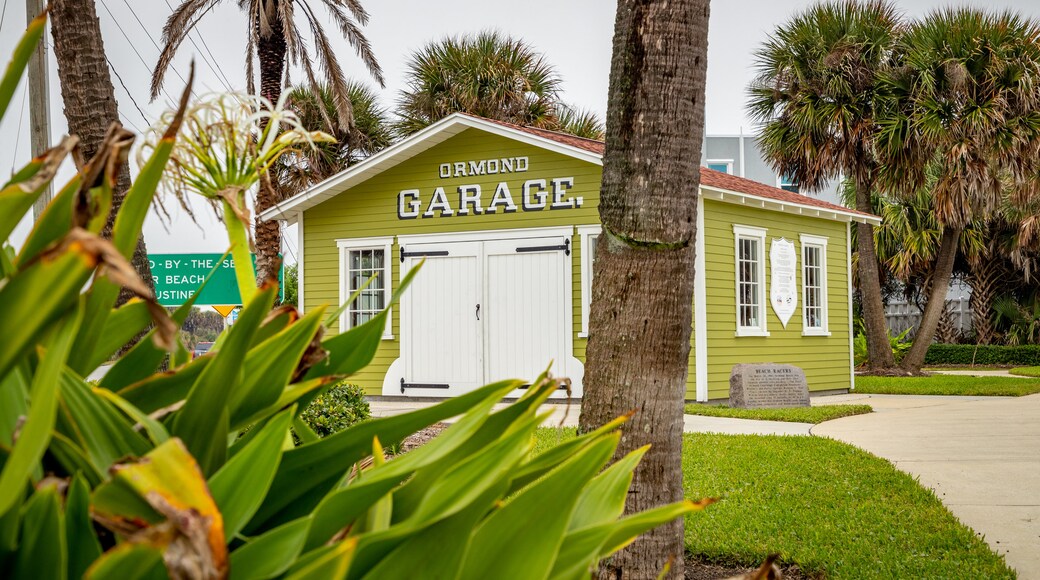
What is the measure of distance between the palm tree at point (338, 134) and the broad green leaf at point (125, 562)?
21543 mm

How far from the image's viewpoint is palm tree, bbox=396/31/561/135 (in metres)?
23.3

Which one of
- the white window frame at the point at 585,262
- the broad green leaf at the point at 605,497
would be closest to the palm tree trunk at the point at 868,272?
the white window frame at the point at 585,262

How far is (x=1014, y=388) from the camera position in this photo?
17.1 meters

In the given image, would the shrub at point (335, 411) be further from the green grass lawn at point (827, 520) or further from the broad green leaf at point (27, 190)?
the broad green leaf at point (27, 190)

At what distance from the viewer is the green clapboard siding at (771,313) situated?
579 inches

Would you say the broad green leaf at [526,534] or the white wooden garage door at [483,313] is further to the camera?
the white wooden garage door at [483,313]

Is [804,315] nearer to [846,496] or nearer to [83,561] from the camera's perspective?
[846,496]

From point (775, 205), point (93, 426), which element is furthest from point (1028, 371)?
point (93, 426)

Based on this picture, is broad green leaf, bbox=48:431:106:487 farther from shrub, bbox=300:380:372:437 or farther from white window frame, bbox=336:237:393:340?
white window frame, bbox=336:237:393:340

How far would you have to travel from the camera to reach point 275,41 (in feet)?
56.7

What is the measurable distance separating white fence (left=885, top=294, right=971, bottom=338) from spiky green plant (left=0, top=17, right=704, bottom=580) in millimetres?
32464

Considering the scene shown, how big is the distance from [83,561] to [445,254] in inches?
590

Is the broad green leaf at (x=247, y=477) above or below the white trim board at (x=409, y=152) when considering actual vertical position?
below

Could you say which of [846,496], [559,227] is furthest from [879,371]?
[846,496]
